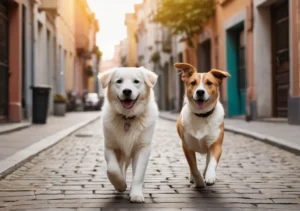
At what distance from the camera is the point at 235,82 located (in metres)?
20.5

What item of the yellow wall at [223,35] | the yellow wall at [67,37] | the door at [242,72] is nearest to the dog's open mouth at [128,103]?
the yellow wall at [223,35]

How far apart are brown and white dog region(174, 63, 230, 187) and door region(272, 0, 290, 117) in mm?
10213

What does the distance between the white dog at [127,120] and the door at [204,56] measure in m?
20.1

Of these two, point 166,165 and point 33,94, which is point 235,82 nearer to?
point 33,94

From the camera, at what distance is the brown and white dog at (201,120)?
16.9ft

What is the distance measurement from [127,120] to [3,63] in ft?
35.5

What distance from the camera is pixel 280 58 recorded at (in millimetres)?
15633

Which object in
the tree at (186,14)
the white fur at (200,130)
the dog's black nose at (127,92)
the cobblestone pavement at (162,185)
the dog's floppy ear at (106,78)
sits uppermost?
the tree at (186,14)

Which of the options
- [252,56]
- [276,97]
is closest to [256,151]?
[276,97]

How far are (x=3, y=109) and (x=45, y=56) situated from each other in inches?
340

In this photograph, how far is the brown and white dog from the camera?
516 centimetres

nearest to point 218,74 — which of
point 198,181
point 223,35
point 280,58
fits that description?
point 198,181

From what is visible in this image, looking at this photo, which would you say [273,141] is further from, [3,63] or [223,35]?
[223,35]

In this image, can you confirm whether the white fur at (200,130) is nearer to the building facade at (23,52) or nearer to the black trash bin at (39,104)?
the building facade at (23,52)
